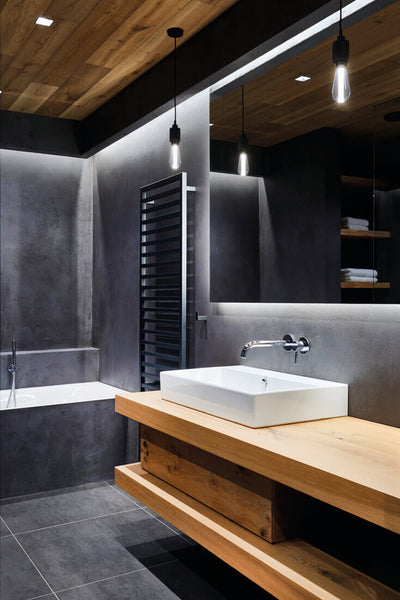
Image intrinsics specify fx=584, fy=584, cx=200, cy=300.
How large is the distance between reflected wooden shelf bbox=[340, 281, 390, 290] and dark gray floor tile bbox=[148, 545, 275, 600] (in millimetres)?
1327

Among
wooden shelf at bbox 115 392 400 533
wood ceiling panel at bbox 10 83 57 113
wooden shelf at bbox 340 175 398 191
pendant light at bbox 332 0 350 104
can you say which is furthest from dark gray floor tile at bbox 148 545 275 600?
wood ceiling panel at bbox 10 83 57 113

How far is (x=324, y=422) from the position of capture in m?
2.22

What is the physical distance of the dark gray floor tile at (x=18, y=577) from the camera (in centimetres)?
249

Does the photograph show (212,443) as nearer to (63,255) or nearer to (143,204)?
(143,204)

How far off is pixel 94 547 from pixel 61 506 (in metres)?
0.65

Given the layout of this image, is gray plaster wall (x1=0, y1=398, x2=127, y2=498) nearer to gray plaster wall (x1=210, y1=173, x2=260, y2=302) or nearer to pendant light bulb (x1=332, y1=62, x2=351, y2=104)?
gray plaster wall (x1=210, y1=173, x2=260, y2=302)

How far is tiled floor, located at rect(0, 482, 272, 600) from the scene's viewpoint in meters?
2.50

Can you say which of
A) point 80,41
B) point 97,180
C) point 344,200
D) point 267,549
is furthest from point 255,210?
point 97,180

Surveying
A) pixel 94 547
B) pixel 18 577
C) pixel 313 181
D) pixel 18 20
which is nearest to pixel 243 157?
pixel 313 181

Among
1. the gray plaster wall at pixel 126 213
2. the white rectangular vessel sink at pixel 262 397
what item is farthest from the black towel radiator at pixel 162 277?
the white rectangular vessel sink at pixel 262 397

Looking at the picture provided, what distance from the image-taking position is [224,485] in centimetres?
221

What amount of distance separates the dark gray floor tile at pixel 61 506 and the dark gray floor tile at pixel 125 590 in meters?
0.79

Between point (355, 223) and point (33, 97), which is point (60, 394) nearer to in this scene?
point (33, 97)

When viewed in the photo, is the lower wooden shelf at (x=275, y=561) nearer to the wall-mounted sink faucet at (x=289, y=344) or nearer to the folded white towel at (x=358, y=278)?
the wall-mounted sink faucet at (x=289, y=344)
